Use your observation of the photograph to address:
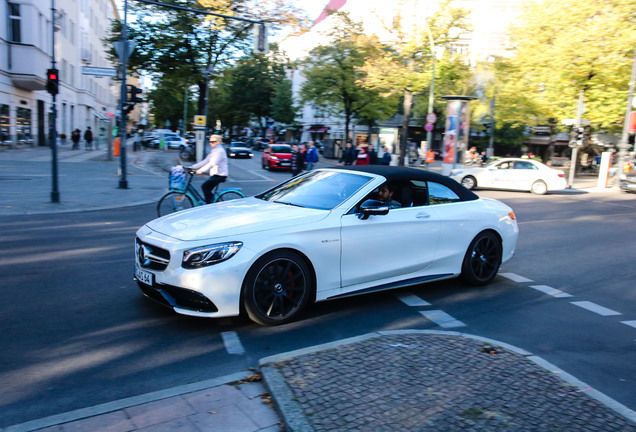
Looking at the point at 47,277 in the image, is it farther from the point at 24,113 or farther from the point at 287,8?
the point at 24,113

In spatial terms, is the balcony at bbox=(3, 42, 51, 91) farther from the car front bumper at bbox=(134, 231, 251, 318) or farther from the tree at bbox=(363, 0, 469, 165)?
the car front bumper at bbox=(134, 231, 251, 318)

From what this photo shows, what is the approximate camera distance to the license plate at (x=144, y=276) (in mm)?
4782

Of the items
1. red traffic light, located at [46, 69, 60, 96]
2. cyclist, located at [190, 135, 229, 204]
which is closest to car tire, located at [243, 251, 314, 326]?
cyclist, located at [190, 135, 229, 204]

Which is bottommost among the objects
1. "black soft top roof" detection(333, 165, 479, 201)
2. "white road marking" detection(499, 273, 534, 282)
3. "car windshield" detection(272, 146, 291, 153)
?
"white road marking" detection(499, 273, 534, 282)

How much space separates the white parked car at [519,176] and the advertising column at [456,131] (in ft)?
11.1

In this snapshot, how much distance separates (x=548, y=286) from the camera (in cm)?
695

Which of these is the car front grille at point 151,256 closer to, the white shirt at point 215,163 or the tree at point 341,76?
the white shirt at point 215,163

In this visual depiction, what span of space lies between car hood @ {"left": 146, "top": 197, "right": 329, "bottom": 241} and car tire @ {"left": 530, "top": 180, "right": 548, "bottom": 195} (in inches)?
754

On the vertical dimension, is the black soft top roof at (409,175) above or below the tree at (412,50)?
below

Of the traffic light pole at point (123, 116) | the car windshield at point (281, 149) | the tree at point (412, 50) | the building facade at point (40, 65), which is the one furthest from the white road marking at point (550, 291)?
the tree at point (412, 50)

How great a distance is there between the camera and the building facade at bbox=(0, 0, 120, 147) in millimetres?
30641

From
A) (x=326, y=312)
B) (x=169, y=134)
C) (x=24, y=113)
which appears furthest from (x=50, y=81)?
(x=169, y=134)

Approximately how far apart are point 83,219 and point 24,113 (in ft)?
95.5

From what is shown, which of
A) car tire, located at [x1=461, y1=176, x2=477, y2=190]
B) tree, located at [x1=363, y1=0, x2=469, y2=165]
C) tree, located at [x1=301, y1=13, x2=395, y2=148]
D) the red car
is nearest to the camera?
car tire, located at [x1=461, y1=176, x2=477, y2=190]
